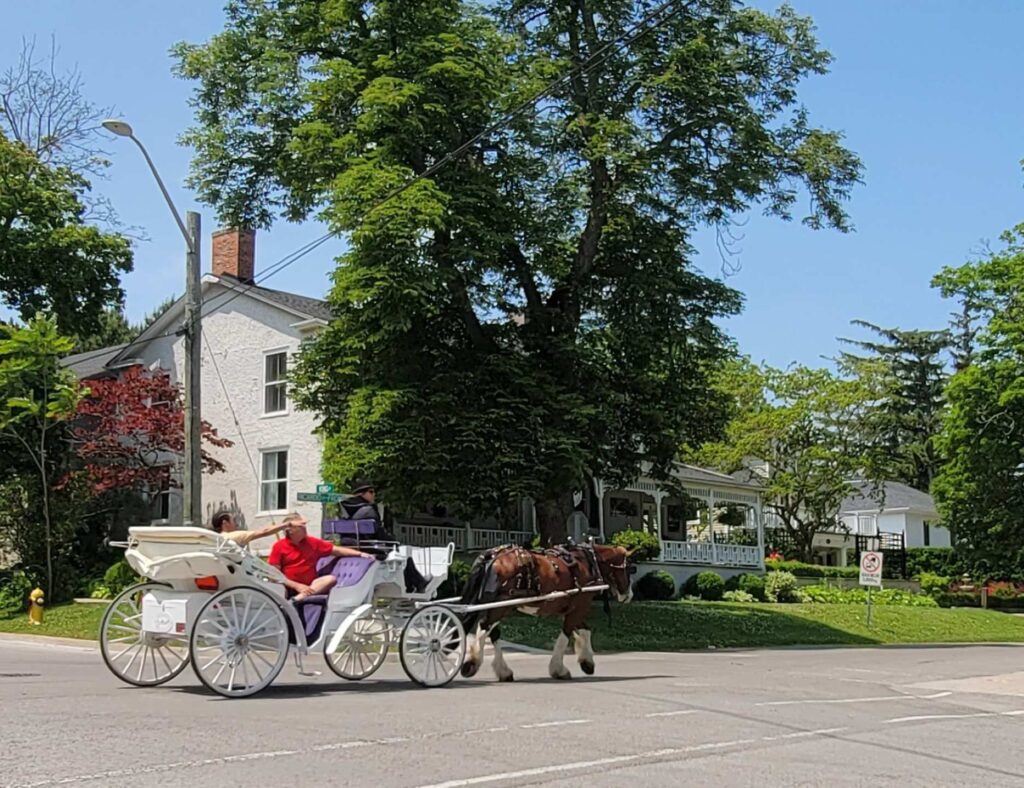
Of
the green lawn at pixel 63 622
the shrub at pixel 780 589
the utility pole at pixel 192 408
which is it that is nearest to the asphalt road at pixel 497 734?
the utility pole at pixel 192 408

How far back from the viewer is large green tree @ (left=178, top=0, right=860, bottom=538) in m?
22.9

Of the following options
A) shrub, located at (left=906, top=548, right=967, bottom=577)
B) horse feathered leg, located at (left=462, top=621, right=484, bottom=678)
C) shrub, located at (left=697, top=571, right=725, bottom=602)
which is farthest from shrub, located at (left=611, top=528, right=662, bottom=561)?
shrub, located at (left=906, top=548, right=967, bottom=577)

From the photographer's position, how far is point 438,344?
82.7 feet

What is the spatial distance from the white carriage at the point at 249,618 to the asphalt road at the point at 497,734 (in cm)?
30

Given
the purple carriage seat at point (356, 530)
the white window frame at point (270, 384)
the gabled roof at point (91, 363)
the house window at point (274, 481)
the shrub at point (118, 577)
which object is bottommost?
the shrub at point (118, 577)

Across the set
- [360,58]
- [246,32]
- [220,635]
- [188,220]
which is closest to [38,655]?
[188,220]

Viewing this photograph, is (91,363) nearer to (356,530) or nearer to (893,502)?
(356,530)

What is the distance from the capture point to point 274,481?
34094 mm

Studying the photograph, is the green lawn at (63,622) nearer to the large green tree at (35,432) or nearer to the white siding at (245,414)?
the large green tree at (35,432)

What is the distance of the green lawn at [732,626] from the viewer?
949 inches

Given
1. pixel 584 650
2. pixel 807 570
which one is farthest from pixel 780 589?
pixel 584 650

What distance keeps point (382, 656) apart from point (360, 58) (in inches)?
594

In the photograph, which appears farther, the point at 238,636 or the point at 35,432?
the point at 35,432

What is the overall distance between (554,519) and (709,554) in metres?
15.9
